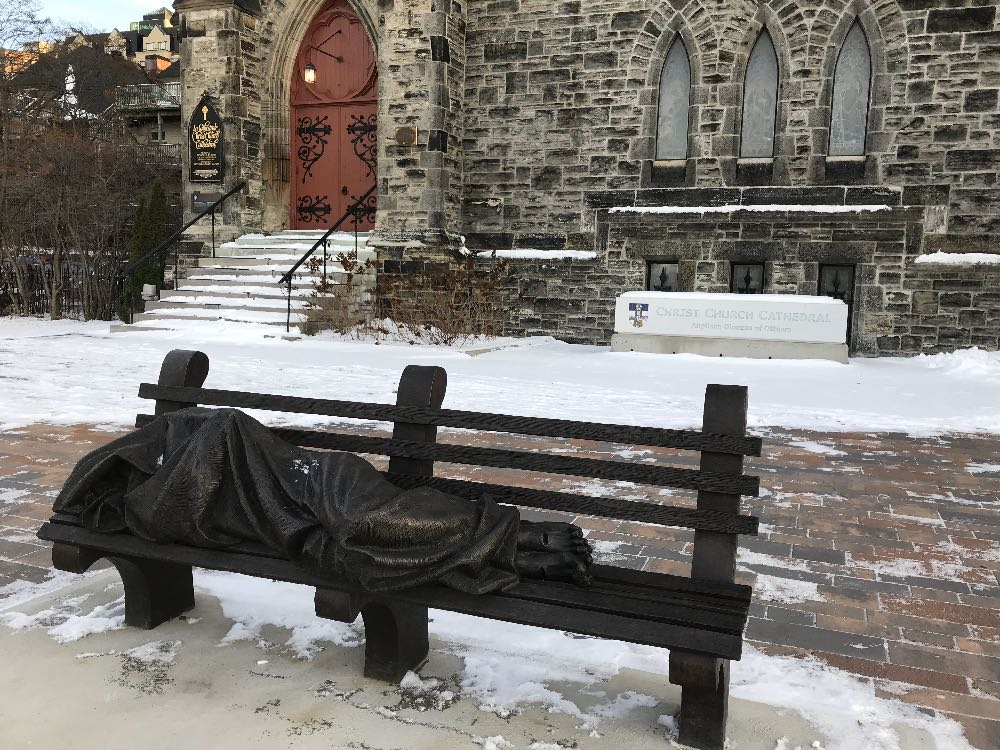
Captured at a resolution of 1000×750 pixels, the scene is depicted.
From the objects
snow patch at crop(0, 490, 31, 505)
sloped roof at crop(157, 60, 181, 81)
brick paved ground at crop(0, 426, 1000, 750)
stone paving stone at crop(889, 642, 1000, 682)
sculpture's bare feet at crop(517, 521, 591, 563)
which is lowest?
snow patch at crop(0, 490, 31, 505)

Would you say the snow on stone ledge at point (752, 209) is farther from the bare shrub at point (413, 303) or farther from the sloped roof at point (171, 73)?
the sloped roof at point (171, 73)

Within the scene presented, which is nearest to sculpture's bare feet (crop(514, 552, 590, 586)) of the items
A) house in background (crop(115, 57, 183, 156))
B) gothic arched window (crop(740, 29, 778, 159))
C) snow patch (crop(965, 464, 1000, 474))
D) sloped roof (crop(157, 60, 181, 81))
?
snow patch (crop(965, 464, 1000, 474))

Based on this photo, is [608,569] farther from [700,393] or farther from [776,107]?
[776,107]

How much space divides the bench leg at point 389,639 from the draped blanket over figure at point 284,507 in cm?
18

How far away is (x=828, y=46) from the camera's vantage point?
12.7 meters

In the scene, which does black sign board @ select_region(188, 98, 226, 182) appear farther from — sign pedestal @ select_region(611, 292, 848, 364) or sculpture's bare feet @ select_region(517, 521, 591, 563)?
sculpture's bare feet @ select_region(517, 521, 591, 563)

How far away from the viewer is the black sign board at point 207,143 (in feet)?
50.2

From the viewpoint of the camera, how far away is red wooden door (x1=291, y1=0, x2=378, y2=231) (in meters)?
15.6

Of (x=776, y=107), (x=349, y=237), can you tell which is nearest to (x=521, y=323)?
(x=349, y=237)

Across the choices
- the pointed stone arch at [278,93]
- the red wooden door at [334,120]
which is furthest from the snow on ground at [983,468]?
the pointed stone arch at [278,93]

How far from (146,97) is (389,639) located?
39.1m

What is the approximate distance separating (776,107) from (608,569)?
12.3 m

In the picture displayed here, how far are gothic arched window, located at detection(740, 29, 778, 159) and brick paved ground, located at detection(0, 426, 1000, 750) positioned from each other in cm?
823

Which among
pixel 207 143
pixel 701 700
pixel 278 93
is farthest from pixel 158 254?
pixel 701 700
